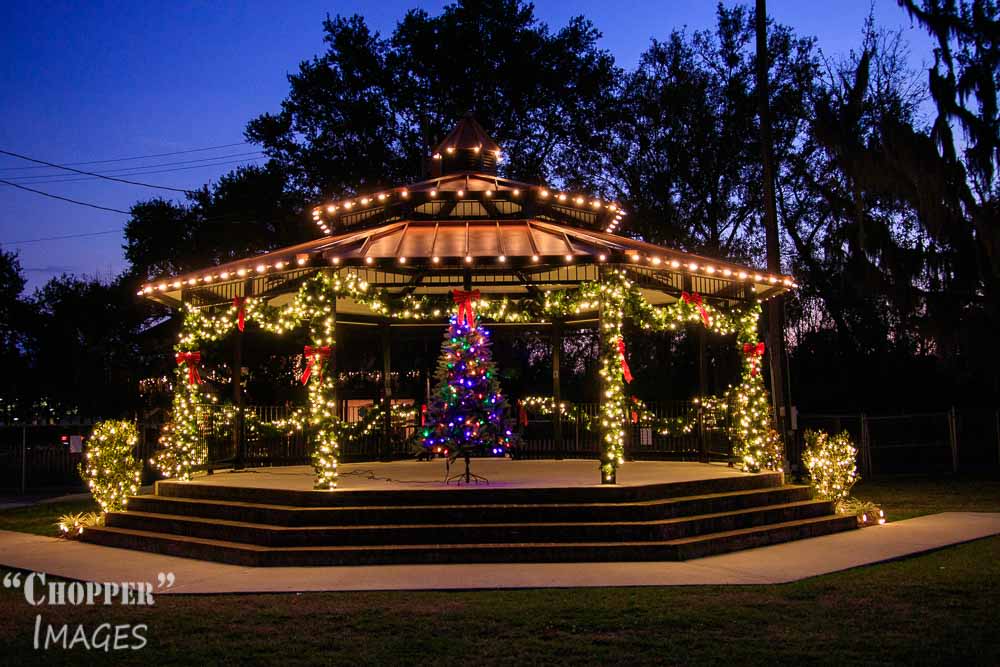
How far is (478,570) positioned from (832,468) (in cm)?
639

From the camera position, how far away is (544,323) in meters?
18.5

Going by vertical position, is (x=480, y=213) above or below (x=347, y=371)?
above

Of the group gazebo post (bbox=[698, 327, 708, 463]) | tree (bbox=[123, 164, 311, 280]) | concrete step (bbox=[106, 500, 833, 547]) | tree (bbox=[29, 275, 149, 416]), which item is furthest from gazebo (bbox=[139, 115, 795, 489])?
tree (bbox=[29, 275, 149, 416])

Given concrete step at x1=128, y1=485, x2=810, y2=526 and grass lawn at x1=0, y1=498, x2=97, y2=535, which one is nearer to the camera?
concrete step at x1=128, y1=485, x2=810, y2=526

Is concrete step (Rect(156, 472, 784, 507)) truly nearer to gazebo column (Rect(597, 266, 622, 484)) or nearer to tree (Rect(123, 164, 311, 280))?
gazebo column (Rect(597, 266, 622, 484))

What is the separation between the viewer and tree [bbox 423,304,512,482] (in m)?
12.1

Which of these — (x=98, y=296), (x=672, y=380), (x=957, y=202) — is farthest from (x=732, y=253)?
(x=98, y=296)

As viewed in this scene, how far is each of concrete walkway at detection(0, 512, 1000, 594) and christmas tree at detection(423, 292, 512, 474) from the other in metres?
2.69

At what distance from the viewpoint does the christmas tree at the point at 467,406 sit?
12.1m

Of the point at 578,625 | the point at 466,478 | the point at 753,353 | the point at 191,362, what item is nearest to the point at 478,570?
the point at 578,625

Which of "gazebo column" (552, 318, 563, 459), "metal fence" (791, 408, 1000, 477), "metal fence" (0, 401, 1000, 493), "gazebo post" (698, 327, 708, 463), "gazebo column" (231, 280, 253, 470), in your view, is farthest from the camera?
"metal fence" (791, 408, 1000, 477)

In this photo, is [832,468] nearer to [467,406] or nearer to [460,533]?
[467,406]

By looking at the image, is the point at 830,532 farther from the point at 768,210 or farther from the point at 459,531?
the point at 768,210

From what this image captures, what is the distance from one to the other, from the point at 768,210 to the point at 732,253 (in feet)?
43.0
